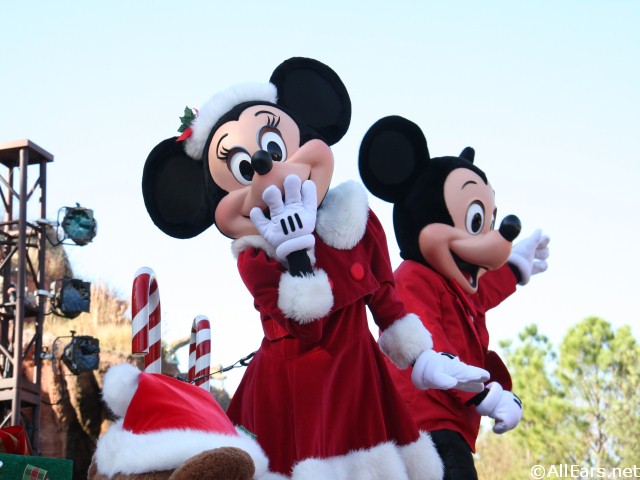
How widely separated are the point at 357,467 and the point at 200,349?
1012mm

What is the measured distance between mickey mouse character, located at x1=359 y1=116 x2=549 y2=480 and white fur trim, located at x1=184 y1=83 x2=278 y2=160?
74 cm

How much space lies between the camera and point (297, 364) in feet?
11.6

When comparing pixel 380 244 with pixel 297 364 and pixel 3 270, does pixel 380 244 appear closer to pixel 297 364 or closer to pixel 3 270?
pixel 297 364

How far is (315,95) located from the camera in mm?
4066

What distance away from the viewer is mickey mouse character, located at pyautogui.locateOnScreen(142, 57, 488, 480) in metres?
3.36

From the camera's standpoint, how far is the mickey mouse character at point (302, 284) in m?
3.36

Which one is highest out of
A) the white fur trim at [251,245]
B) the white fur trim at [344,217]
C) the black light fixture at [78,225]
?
the black light fixture at [78,225]

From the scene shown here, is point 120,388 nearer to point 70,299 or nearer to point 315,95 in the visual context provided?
point 315,95

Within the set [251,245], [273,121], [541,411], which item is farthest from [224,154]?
[541,411]

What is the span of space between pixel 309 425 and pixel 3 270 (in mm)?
7249

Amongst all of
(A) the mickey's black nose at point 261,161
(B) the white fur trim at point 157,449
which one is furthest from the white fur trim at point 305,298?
(B) the white fur trim at point 157,449

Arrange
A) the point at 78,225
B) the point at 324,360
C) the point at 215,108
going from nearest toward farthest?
the point at 324,360
the point at 215,108
the point at 78,225

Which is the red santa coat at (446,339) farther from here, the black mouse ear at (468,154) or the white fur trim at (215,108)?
the white fur trim at (215,108)

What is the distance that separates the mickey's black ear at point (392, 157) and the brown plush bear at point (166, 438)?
6.83 feet
